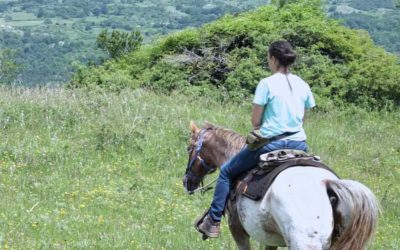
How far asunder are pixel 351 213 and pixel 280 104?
1.23 m

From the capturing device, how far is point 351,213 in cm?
597

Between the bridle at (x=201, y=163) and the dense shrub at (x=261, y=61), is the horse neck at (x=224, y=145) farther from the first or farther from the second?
the dense shrub at (x=261, y=61)

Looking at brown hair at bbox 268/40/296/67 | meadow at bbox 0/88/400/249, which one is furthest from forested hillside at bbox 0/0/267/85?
brown hair at bbox 268/40/296/67

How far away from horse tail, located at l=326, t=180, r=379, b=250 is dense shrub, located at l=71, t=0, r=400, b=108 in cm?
1301

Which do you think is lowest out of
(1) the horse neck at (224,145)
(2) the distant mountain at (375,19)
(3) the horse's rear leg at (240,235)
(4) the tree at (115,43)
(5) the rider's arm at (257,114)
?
(2) the distant mountain at (375,19)

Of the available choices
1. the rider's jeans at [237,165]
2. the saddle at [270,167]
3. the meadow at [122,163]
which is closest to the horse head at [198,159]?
the meadow at [122,163]

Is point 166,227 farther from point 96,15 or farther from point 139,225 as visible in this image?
point 96,15

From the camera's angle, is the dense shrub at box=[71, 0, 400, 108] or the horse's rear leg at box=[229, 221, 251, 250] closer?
the horse's rear leg at box=[229, 221, 251, 250]

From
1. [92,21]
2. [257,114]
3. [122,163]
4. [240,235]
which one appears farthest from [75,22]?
[257,114]

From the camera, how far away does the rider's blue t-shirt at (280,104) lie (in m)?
6.59

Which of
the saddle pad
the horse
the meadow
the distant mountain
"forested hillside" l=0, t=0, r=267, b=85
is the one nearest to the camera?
the horse

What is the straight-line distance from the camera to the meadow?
9320 millimetres

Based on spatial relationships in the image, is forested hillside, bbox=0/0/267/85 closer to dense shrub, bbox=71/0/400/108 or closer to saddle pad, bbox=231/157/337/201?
dense shrub, bbox=71/0/400/108

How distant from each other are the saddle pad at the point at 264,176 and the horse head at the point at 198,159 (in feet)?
4.61
